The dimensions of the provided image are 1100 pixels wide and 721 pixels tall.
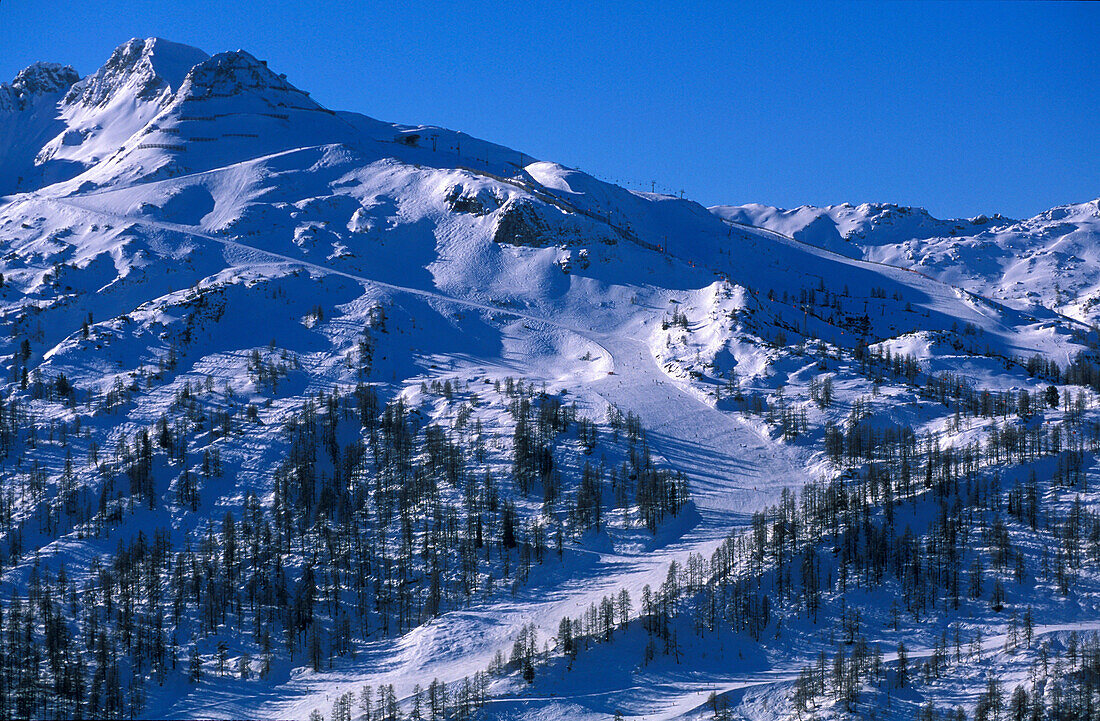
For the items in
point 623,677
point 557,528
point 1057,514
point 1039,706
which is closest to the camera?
point 1039,706

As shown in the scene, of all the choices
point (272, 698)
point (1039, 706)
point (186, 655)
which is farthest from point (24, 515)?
point (1039, 706)

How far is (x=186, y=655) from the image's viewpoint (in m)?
167

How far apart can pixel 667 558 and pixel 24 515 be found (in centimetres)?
11728

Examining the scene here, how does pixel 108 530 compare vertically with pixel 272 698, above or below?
above

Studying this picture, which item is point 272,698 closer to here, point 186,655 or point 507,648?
point 186,655

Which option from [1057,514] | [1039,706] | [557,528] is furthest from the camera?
[557,528]

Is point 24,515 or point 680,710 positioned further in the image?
point 24,515

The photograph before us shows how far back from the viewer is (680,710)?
144 m

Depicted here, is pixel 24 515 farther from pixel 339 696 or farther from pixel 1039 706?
pixel 1039 706

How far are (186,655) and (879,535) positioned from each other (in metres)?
110

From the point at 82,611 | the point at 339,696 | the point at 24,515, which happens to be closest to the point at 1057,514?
the point at 339,696

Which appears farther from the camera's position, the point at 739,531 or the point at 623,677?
the point at 739,531

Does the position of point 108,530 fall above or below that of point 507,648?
above

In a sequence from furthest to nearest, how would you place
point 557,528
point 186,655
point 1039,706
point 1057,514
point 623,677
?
point 557,528
point 1057,514
point 186,655
point 623,677
point 1039,706
